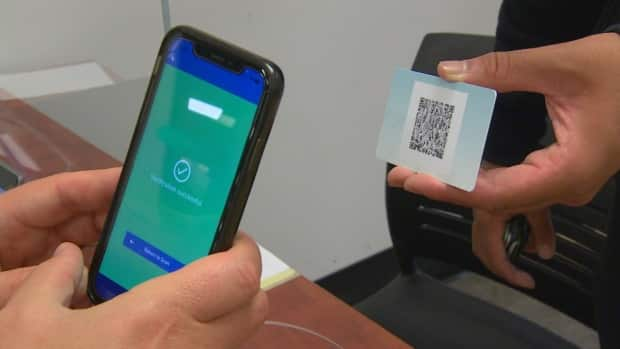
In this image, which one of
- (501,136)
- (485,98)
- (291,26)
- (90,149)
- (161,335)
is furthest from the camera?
(291,26)

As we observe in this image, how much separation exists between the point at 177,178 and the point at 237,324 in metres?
0.15

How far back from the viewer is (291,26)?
47.6 inches

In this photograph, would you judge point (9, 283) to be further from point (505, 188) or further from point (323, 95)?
point (323, 95)

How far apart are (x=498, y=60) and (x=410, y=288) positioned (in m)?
0.48

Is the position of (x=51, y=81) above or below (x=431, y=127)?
below

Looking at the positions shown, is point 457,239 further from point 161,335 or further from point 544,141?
point 161,335

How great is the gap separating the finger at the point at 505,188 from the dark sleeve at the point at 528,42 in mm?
144

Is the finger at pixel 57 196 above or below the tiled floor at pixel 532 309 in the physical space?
above

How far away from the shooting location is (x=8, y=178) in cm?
75

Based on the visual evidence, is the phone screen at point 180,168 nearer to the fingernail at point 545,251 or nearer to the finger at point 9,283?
the finger at point 9,283

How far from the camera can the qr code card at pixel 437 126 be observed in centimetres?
56

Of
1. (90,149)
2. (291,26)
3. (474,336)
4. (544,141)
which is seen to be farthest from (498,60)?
(291,26)

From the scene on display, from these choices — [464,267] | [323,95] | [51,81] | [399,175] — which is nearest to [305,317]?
[399,175]

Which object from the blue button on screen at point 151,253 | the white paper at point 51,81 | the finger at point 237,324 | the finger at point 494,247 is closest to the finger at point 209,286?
the finger at point 237,324
